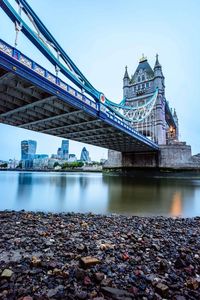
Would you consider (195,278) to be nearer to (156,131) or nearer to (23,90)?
(23,90)

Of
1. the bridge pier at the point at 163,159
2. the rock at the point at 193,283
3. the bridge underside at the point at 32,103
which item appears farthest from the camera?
the bridge pier at the point at 163,159

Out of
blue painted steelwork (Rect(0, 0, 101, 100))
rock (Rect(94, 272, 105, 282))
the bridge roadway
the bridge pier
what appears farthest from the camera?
the bridge pier

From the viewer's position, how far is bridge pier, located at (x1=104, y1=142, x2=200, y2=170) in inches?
1490

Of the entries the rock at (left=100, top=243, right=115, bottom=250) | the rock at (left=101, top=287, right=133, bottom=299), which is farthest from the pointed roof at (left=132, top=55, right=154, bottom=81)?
the rock at (left=101, top=287, right=133, bottom=299)

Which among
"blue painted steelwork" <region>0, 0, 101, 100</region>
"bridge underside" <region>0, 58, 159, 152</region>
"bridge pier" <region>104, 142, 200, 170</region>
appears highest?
"blue painted steelwork" <region>0, 0, 101, 100</region>

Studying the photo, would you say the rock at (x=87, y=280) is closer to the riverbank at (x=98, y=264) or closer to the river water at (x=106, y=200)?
the riverbank at (x=98, y=264)

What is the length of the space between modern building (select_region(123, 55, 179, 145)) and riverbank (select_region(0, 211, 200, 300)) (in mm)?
40894

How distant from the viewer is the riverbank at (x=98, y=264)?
6.30ft

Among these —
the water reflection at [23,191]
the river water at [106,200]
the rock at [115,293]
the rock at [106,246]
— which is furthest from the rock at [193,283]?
the water reflection at [23,191]

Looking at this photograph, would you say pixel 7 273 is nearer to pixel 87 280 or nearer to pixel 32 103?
pixel 87 280

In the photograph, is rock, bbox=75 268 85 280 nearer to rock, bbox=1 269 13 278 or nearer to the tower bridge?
rock, bbox=1 269 13 278

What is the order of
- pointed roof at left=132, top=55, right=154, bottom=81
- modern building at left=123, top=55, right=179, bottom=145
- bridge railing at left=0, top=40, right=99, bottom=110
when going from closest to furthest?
bridge railing at left=0, top=40, right=99, bottom=110 → modern building at left=123, top=55, right=179, bottom=145 → pointed roof at left=132, top=55, right=154, bottom=81

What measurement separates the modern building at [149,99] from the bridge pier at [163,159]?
4.37 meters

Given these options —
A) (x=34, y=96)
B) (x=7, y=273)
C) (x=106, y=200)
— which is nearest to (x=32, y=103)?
(x=34, y=96)
